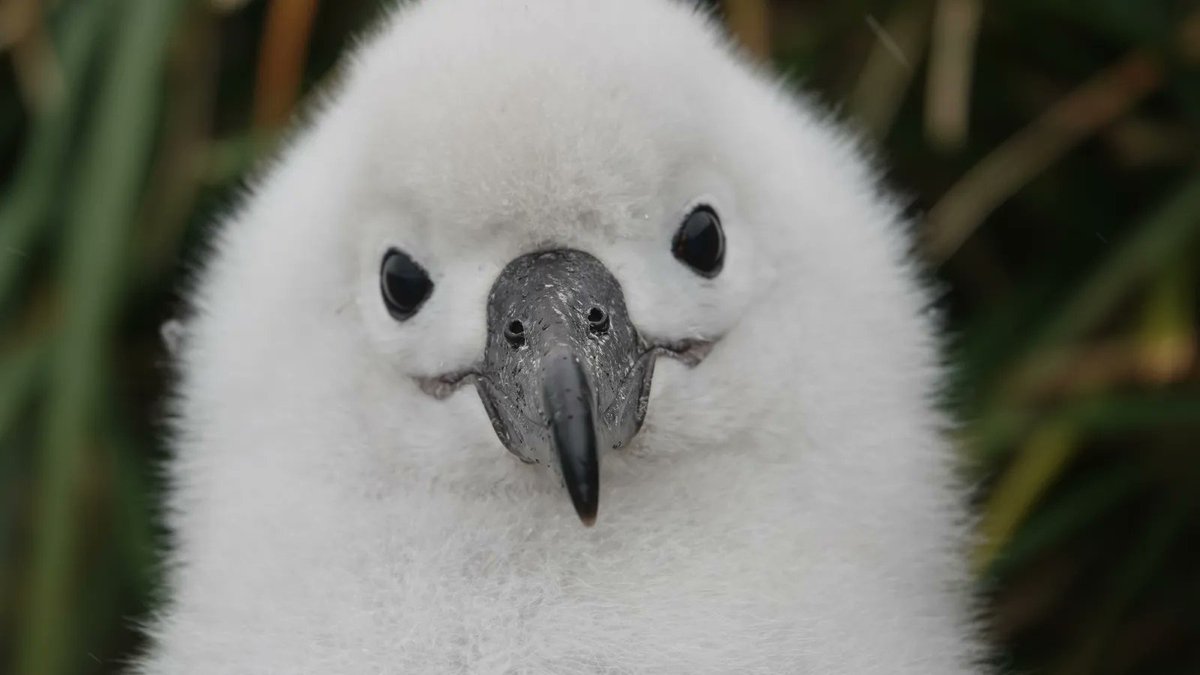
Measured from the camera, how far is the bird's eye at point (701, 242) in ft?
5.05

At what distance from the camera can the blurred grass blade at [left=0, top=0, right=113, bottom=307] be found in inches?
99.3

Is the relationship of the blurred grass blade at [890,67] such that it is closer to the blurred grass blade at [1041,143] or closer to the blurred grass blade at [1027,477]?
the blurred grass blade at [1041,143]

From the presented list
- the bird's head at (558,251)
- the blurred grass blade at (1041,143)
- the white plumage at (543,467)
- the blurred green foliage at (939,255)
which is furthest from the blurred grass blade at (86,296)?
the blurred grass blade at (1041,143)

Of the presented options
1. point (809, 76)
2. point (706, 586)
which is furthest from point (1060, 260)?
point (706, 586)

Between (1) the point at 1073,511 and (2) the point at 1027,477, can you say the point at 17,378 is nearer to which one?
(2) the point at 1027,477

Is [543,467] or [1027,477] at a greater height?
[1027,477]

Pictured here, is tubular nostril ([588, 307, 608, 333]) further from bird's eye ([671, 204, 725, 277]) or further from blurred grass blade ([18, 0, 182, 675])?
blurred grass blade ([18, 0, 182, 675])

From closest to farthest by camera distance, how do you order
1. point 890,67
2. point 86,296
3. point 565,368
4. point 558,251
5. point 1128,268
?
point 565,368
point 558,251
point 86,296
point 1128,268
point 890,67

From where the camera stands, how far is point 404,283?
152cm

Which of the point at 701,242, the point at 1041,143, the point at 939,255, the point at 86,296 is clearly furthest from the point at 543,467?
the point at 1041,143

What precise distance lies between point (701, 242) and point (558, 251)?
171 mm

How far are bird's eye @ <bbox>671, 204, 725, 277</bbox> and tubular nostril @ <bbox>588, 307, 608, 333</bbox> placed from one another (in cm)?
17

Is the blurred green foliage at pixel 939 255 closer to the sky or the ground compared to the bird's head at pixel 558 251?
closer to the sky

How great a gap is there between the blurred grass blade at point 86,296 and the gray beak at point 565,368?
1090mm
